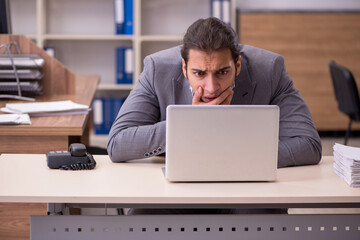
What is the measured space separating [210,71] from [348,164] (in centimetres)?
52

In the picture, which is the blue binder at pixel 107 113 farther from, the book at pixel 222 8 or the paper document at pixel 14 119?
the paper document at pixel 14 119

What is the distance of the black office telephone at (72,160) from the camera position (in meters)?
1.80

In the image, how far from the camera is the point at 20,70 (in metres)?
2.90

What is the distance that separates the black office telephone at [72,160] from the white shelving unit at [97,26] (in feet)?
10.7

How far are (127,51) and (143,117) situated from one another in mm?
2988

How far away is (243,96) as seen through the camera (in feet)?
6.96

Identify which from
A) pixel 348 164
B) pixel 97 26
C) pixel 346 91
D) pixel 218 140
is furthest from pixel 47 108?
pixel 97 26

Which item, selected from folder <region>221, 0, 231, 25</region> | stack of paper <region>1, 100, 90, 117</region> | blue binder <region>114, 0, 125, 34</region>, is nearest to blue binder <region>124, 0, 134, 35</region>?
blue binder <region>114, 0, 125, 34</region>

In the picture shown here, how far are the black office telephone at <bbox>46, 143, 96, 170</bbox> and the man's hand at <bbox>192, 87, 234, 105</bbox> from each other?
0.39 m

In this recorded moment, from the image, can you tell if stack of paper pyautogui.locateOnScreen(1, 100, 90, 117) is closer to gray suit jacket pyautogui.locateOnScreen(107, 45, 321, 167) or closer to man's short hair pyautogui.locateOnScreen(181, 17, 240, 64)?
gray suit jacket pyautogui.locateOnScreen(107, 45, 321, 167)

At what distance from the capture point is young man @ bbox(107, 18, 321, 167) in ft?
6.17

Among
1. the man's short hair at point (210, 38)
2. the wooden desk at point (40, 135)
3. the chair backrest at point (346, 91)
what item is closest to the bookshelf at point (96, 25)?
the chair backrest at point (346, 91)

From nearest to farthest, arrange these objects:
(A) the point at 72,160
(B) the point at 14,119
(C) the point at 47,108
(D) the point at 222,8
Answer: (A) the point at 72,160, (B) the point at 14,119, (C) the point at 47,108, (D) the point at 222,8

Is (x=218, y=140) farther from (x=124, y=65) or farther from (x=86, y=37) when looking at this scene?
(x=86, y=37)
